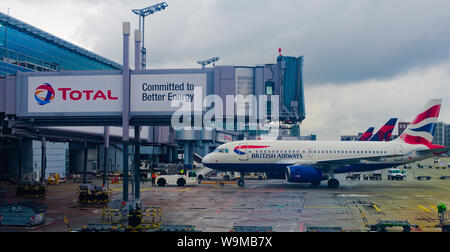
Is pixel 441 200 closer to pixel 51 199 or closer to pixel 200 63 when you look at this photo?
pixel 51 199

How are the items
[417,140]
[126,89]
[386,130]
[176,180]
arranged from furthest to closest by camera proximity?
1. [386,130]
2. [417,140]
3. [176,180]
4. [126,89]

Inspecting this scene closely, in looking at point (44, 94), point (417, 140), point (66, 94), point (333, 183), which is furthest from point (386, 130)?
point (44, 94)

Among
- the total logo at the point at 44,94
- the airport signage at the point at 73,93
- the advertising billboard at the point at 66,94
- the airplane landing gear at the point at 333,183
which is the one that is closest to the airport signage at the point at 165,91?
the airport signage at the point at 73,93

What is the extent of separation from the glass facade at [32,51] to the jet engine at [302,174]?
40945 millimetres

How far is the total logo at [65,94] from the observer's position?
27372 mm

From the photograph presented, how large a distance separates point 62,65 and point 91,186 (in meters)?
61.8

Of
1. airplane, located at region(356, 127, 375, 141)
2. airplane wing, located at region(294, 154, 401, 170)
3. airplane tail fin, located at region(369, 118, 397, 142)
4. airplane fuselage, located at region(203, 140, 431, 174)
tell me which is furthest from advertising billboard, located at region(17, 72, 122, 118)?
airplane, located at region(356, 127, 375, 141)

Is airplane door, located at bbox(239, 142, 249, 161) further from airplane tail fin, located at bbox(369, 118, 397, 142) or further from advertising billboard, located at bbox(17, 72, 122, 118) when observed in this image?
airplane tail fin, located at bbox(369, 118, 397, 142)

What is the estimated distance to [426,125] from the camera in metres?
54.1

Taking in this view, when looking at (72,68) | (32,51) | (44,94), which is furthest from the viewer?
(72,68)

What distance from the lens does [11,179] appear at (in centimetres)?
6056

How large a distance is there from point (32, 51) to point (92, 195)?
5318 centimetres

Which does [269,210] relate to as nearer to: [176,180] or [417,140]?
[176,180]
